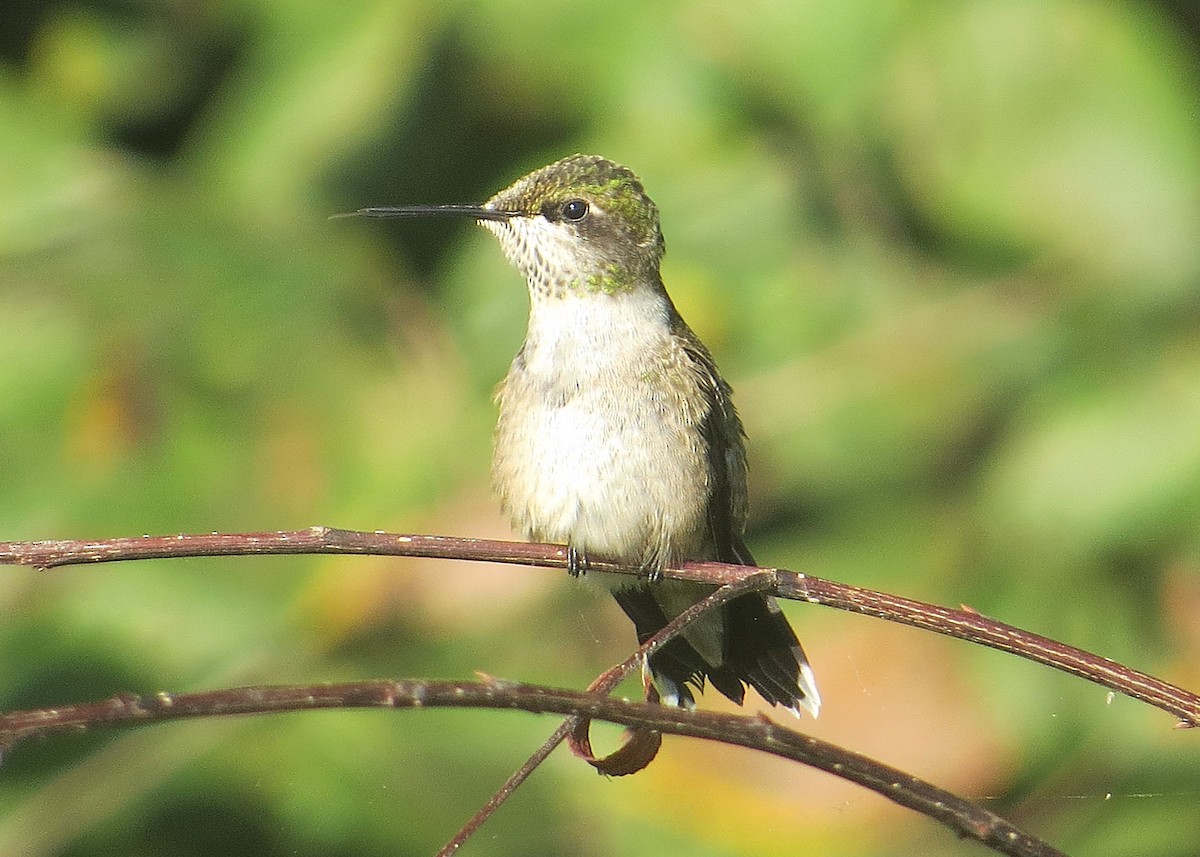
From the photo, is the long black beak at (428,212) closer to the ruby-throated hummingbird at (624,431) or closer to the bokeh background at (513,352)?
the ruby-throated hummingbird at (624,431)

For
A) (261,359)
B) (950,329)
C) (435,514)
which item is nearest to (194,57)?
(261,359)

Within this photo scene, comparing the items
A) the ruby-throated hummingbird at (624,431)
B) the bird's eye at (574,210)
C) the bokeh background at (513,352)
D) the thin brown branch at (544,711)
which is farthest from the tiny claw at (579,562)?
the bokeh background at (513,352)

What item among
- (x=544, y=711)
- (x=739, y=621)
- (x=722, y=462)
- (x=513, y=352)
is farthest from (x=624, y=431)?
(x=513, y=352)

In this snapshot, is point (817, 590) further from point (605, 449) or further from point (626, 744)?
point (605, 449)

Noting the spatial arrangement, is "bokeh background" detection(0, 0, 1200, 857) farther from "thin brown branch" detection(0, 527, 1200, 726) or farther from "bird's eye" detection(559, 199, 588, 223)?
"thin brown branch" detection(0, 527, 1200, 726)

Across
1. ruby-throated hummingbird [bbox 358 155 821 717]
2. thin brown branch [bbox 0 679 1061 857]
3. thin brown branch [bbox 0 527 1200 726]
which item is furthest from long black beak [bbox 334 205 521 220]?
thin brown branch [bbox 0 679 1061 857]

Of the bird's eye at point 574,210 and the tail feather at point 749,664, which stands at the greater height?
the bird's eye at point 574,210

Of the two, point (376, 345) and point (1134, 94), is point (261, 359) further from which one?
point (1134, 94)
